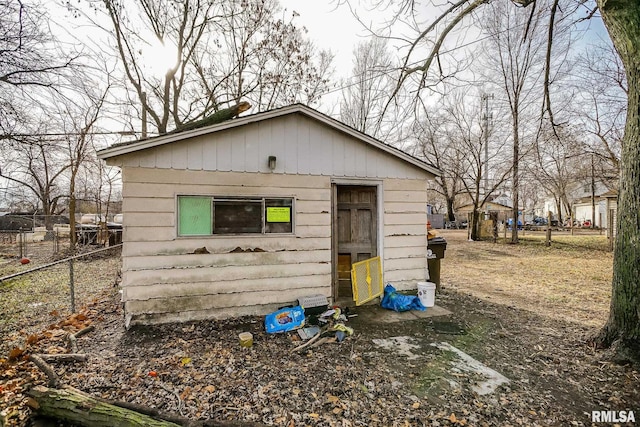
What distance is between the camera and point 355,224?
602 centimetres

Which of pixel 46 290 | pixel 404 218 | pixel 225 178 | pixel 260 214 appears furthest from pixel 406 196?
pixel 46 290

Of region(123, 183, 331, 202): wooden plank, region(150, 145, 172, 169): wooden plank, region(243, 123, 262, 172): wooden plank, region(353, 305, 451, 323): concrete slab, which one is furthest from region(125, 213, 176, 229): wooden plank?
region(353, 305, 451, 323): concrete slab

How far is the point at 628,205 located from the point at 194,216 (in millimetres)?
5703

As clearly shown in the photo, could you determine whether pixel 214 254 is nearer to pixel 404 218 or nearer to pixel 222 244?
pixel 222 244

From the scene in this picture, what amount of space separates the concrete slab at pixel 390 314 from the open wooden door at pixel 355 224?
0.75 meters

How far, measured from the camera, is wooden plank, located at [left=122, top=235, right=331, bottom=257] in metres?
4.55

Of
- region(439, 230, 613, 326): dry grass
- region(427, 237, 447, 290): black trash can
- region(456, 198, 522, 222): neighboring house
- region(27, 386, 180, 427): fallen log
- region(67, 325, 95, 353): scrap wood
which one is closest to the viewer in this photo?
region(27, 386, 180, 427): fallen log

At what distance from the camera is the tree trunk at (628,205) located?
3564 millimetres

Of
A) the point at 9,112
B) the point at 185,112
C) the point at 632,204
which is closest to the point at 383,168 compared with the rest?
the point at 632,204

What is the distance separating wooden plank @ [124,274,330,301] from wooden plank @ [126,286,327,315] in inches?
2.3

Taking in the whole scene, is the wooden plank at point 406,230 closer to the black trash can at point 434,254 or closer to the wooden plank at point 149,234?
the black trash can at point 434,254

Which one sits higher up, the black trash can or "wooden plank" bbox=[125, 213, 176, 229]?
"wooden plank" bbox=[125, 213, 176, 229]

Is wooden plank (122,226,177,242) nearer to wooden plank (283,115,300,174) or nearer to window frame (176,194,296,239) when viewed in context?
window frame (176,194,296,239)
